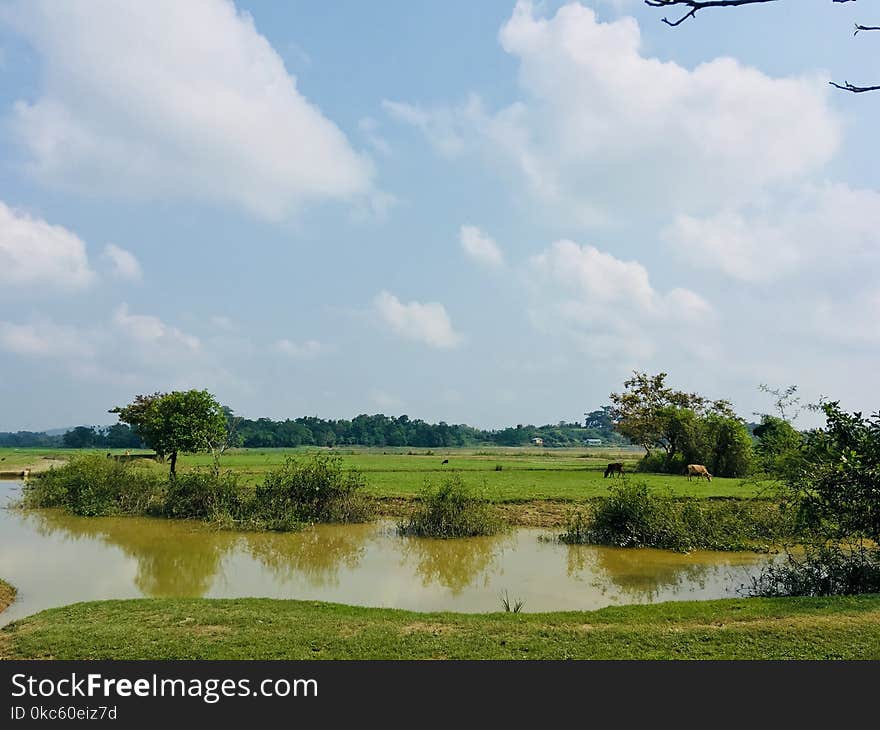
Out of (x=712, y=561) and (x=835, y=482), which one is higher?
(x=835, y=482)

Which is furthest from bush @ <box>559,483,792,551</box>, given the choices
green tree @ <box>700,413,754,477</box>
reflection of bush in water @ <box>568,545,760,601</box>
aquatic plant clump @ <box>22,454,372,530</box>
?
green tree @ <box>700,413,754,477</box>

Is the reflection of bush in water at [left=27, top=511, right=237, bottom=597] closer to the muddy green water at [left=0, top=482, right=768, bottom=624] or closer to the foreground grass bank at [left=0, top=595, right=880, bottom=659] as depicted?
the muddy green water at [left=0, top=482, right=768, bottom=624]

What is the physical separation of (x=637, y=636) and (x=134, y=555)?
1507 cm

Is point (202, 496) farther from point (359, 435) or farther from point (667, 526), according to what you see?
point (359, 435)

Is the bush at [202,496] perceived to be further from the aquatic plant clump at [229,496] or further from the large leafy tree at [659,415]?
the large leafy tree at [659,415]

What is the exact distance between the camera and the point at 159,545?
19.5 meters

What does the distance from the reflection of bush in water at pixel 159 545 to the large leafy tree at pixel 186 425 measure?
5.52 metres

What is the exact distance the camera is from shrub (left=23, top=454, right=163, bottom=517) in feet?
83.7

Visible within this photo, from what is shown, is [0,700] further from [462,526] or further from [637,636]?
[462,526]

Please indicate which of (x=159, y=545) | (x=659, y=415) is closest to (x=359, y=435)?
(x=659, y=415)

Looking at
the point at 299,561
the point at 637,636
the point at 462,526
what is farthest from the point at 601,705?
the point at 462,526

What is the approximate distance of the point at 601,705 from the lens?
6.32m

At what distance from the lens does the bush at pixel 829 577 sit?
12617mm

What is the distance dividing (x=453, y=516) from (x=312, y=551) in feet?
16.2
